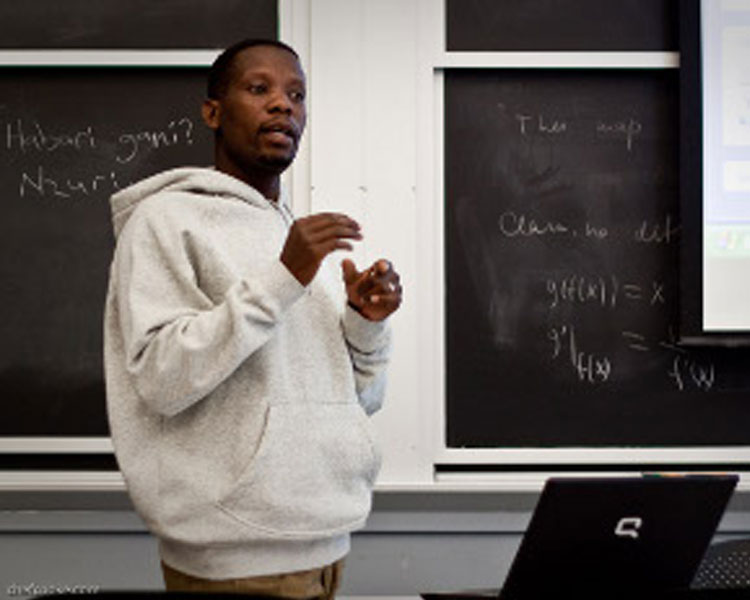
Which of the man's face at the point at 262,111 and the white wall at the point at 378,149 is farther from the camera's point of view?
the white wall at the point at 378,149

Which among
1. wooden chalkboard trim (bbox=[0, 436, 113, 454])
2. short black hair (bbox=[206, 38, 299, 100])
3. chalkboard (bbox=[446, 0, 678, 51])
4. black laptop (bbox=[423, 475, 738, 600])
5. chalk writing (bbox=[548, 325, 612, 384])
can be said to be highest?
chalkboard (bbox=[446, 0, 678, 51])

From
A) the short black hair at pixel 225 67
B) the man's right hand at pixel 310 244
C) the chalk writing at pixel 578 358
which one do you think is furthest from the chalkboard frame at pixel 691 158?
the man's right hand at pixel 310 244

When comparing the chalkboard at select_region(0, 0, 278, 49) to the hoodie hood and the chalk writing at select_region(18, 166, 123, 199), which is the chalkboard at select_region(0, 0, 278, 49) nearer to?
the chalk writing at select_region(18, 166, 123, 199)

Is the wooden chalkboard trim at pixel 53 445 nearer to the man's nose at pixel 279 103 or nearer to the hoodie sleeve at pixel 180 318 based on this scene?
the hoodie sleeve at pixel 180 318

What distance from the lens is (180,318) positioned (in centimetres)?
127

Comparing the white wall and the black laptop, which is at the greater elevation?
the white wall

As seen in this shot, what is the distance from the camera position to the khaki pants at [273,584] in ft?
4.29

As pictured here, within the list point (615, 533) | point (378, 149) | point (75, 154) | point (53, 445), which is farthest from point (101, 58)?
point (615, 533)

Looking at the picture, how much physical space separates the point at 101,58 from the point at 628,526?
1.80 metres

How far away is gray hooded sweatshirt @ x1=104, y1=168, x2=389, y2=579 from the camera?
125cm

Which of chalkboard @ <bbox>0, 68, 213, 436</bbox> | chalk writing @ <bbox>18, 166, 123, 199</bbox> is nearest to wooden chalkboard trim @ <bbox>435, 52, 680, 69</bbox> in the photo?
chalkboard @ <bbox>0, 68, 213, 436</bbox>

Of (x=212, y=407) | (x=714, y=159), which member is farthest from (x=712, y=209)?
(x=212, y=407)

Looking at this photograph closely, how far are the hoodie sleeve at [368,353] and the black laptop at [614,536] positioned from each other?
44cm

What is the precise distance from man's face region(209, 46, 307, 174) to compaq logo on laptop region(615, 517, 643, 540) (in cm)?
72
